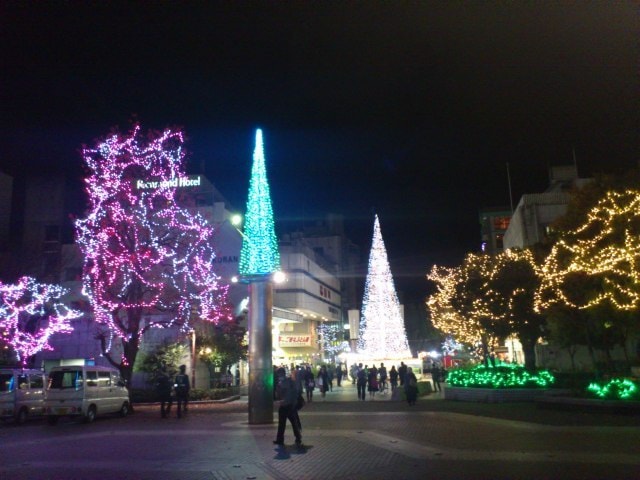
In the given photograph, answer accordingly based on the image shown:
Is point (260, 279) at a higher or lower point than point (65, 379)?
higher

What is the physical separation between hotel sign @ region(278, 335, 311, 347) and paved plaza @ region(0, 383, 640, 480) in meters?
30.0

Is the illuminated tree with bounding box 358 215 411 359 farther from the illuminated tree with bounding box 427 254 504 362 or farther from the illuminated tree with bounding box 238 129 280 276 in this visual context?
the illuminated tree with bounding box 238 129 280 276

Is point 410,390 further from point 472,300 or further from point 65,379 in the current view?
point 65,379

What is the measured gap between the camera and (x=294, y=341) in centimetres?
4984

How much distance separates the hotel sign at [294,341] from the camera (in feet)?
162

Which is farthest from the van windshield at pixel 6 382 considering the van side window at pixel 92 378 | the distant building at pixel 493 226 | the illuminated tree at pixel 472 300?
the distant building at pixel 493 226

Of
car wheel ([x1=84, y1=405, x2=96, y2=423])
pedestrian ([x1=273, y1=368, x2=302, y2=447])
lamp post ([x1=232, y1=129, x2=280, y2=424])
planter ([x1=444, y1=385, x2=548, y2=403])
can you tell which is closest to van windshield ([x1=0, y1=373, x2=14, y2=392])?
car wheel ([x1=84, y1=405, x2=96, y2=423])

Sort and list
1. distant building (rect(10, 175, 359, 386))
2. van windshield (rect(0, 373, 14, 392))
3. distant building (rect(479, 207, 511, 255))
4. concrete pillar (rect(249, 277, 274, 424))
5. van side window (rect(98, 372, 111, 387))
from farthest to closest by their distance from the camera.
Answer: distant building (rect(479, 207, 511, 255)), distant building (rect(10, 175, 359, 386)), van side window (rect(98, 372, 111, 387)), van windshield (rect(0, 373, 14, 392)), concrete pillar (rect(249, 277, 274, 424))

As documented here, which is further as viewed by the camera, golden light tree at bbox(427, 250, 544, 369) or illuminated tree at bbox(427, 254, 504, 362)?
illuminated tree at bbox(427, 254, 504, 362)

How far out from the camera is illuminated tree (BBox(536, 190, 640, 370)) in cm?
2273

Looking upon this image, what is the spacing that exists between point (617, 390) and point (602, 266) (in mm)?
7308

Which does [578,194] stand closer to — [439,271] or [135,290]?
[439,271]

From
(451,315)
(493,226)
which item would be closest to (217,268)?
(451,315)

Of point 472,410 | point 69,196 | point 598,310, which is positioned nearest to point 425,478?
point 472,410
